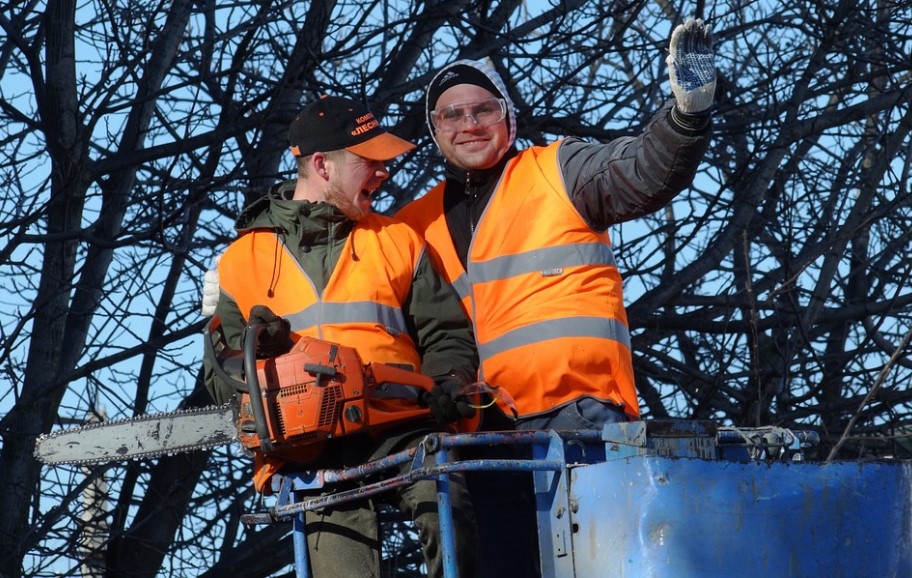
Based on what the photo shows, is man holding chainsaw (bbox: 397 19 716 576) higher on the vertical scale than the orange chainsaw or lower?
higher

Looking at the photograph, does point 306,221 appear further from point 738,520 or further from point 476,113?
point 738,520

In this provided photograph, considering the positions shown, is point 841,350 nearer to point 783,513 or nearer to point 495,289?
point 495,289

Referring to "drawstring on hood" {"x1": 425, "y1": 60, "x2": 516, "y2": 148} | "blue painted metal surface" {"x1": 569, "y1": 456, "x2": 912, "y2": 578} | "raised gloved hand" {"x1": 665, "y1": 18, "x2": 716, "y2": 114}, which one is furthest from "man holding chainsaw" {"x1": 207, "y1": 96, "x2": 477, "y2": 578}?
"raised gloved hand" {"x1": 665, "y1": 18, "x2": 716, "y2": 114}

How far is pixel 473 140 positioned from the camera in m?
4.53

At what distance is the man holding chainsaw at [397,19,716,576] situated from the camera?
13.3 ft

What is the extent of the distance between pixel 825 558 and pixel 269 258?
71.2 inches

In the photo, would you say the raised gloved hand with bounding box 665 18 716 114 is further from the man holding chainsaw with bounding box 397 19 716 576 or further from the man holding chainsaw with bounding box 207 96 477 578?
the man holding chainsaw with bounding box 207 96 477 578

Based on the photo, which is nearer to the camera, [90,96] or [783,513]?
[783,513]

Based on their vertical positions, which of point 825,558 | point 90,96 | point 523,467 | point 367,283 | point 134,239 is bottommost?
point 825,558

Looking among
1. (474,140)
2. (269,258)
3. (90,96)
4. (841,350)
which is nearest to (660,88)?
(841,350)

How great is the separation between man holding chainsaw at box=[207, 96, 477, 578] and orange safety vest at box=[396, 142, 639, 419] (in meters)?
0.16

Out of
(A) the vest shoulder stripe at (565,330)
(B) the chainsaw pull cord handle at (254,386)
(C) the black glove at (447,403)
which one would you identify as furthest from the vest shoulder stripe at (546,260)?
(B) the chainsaw pull cord handle at (254,386)

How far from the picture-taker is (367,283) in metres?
4.00

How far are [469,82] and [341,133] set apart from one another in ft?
1.90
